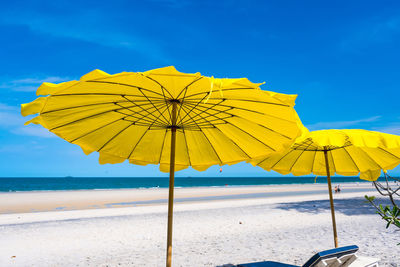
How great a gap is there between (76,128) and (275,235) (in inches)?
263

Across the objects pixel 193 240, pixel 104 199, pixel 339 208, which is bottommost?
pixel 104 199

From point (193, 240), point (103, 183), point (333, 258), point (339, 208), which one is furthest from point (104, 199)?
point (103, 183)

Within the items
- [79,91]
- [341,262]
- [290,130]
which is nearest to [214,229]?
[341,262]

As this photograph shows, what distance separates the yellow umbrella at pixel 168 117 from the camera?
7.45ft

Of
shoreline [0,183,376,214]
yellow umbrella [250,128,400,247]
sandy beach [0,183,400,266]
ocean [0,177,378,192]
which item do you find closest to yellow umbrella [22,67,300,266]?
yellow umbrella [250,128,400,247]

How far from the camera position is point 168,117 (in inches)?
125

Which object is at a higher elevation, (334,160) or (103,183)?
(334,160)

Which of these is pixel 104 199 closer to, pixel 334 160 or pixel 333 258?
pixel 334 160

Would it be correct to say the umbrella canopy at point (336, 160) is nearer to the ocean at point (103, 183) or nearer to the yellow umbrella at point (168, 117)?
the yellow umbrella at point (168, 117)

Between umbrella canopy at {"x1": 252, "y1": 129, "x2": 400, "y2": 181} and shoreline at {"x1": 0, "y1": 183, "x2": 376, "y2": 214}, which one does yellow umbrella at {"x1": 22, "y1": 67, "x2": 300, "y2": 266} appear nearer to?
umbrella canopy at {"x1": 252, "y1": 129, "x2": 400, "y2": 181}

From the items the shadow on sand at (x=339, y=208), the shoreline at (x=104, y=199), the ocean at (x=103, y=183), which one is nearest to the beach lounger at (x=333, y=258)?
the shadow on sand at (x=339, y=208)

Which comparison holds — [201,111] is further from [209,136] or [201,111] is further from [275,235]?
[275,235]

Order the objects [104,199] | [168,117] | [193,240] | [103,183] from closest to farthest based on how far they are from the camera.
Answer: [168,117] → [193,240] → [104,199] → [103,183]

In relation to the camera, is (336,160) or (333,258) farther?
(336,160)
